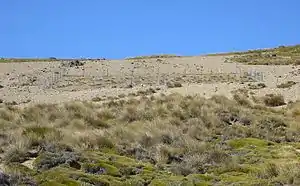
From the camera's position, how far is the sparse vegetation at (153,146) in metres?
11.5

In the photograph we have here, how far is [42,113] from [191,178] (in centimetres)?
1127

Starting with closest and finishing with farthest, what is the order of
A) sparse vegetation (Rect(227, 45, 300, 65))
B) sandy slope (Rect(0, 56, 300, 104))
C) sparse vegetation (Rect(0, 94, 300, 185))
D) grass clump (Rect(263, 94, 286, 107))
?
sparse vegetation (Rect(0, 94, 300, 185)), grass clump (Rect(263, 94, 286, 107)), sandy slope (Rect(0, 56, 300, 104)), sparse vegetation (Rect(227, 45, 300, 65))

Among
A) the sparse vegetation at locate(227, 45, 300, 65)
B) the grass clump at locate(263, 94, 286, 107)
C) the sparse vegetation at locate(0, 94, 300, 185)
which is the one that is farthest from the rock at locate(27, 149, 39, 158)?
the sparse vegetation at locate(227, 45, 300, 65)

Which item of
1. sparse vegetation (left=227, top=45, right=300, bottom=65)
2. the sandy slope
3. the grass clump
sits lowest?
the grass clump

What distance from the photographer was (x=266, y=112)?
23594mm

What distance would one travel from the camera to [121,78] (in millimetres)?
45969

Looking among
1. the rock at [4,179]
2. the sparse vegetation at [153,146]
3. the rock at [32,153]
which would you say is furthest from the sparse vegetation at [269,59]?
the rock at [4,179]

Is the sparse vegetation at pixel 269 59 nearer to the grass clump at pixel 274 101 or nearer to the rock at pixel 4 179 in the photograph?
the grass clump at pixel 274 101

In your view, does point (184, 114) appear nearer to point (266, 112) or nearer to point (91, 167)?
point (266, 112)

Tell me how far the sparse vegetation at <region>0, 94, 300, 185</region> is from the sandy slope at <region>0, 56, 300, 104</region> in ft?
28.1

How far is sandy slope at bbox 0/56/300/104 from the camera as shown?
33.0m

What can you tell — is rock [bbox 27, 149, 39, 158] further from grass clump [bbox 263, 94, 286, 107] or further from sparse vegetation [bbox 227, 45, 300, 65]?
sparse vegetation [bbox 227, 45, 300, 65]

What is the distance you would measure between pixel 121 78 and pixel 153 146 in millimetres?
30990

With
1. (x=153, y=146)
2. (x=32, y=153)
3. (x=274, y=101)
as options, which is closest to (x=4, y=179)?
(x=32, y=153)
